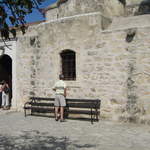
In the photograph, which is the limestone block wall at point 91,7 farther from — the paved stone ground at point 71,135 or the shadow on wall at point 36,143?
the shadow on wall at point 36,143

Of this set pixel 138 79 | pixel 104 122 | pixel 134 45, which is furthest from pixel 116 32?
pixel 104 122

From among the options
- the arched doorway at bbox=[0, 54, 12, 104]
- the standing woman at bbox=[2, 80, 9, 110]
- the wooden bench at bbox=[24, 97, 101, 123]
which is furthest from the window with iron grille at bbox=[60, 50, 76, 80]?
the arched doorway at bbox=[0, 54, 12, 104]

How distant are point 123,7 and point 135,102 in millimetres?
4657

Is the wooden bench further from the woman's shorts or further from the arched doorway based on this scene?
the arched doorway

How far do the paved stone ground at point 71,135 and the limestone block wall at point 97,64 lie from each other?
73 centimetres

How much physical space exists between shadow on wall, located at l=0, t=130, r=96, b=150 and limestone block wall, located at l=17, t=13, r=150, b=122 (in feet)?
8.01

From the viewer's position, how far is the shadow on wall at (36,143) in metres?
4.93

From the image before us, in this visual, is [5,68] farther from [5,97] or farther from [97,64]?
[97,64]

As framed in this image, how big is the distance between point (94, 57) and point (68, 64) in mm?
1121

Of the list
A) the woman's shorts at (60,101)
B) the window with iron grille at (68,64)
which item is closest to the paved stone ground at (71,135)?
the woman's shorts at (60,101)

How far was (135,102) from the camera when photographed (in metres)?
7.05

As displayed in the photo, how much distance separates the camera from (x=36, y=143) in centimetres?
524

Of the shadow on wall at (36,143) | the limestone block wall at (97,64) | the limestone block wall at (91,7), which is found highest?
the limestone block wall at (91,7)

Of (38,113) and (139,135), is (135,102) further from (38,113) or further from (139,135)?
(38,113)
